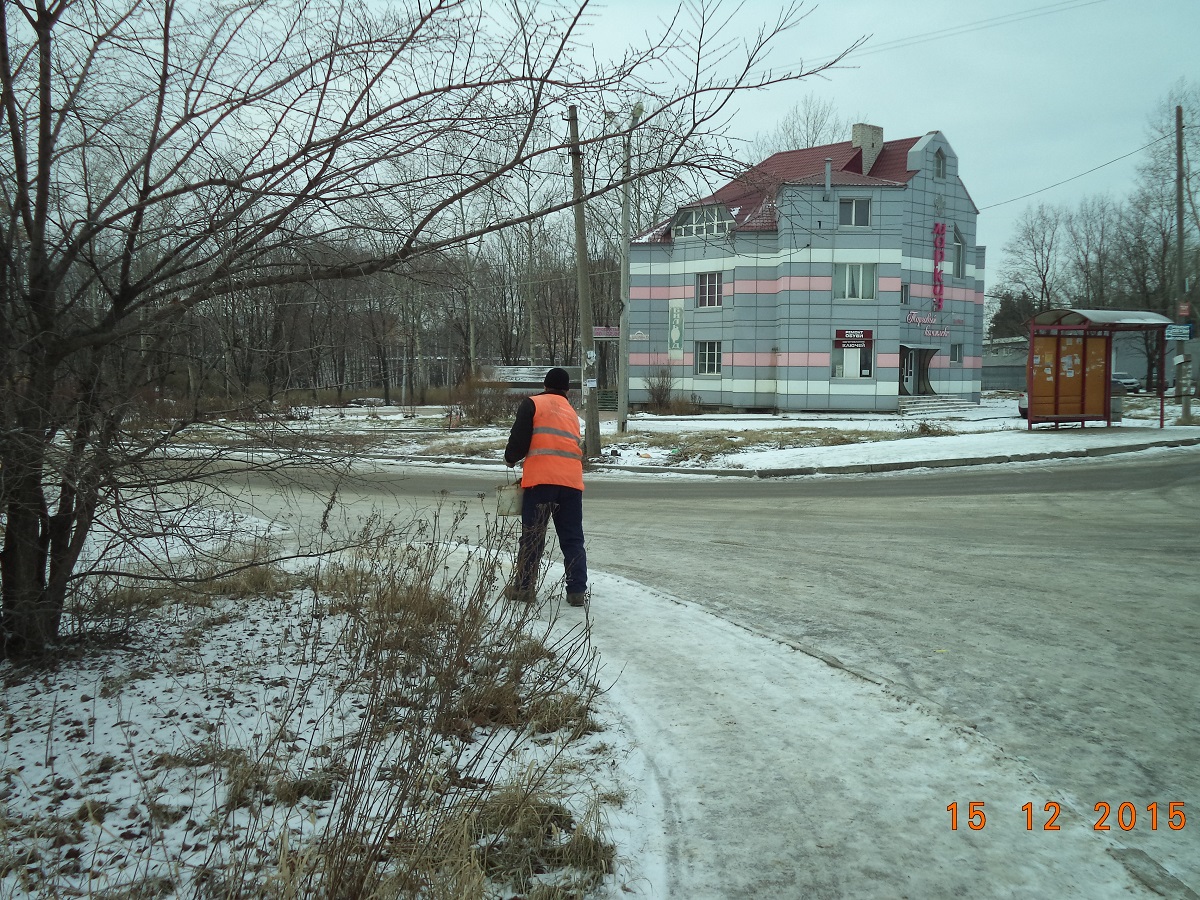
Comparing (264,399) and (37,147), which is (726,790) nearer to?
(264,399)

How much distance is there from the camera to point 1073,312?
2148 cm

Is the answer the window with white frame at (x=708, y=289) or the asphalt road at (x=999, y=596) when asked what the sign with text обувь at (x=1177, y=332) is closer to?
the asphalt road at (x=999, y=596)

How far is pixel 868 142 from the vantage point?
42.4m

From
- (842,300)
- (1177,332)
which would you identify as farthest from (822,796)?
(842,300)

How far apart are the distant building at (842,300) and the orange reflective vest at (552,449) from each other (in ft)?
103

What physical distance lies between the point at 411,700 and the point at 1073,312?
73.2 feet

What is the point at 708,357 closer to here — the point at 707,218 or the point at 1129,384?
the point at 707,218

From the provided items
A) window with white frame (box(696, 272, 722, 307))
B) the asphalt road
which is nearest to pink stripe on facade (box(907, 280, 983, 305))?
window with white frame (box(696, 272, 722, 307))

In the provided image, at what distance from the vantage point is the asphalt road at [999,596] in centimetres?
390

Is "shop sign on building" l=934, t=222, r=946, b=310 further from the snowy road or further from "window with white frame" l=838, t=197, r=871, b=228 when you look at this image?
the snowy road

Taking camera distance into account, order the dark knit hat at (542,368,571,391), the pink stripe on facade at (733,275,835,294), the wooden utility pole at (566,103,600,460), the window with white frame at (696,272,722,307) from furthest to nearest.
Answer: the window with white frame at (696,272,722,307) < the pink stripe on facade at (733,275,835,294) < the wooden utility pole at (566,103,600,460) < the dark knit hat at (542,368,571,391)
